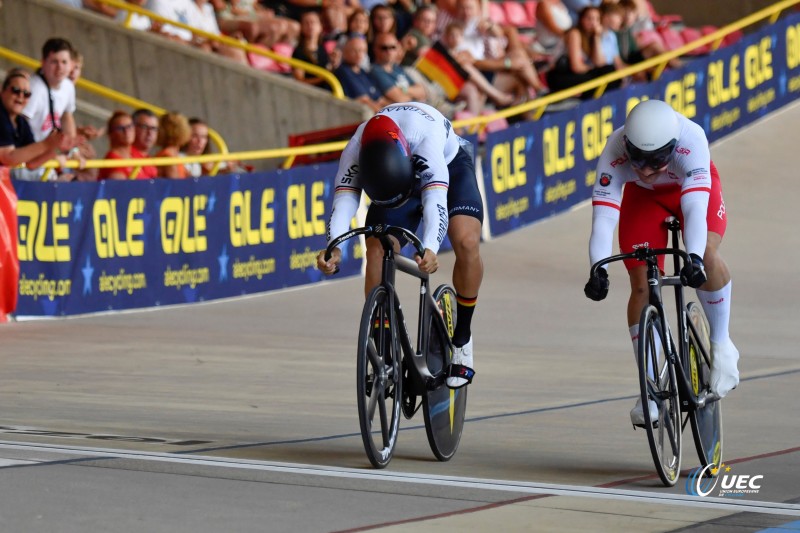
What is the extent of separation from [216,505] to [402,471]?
1.10 meters

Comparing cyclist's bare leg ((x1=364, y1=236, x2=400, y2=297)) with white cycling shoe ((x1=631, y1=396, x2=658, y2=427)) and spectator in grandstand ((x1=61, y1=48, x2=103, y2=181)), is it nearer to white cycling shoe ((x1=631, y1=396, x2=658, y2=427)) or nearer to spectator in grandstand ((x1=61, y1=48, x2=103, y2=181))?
white cycling shoe ((x1=631, y1=396, x2=658, y2=427))

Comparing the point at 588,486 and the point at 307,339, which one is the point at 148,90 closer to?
the point at 307,339

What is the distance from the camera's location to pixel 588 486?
19.2ft

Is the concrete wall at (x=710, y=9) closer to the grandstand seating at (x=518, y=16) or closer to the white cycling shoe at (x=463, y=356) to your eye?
the grandstand seating at (x=518, y=16)

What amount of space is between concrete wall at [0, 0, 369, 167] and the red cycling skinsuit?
9.16 meters

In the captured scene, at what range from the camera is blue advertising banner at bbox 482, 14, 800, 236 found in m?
15.9

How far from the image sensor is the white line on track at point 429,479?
551 centimetres

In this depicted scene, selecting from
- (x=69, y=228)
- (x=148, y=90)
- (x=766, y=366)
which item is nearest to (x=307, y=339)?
(x=69, y=228)

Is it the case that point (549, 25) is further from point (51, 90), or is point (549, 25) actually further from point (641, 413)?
point (641, 413)

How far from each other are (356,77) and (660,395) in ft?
32.8

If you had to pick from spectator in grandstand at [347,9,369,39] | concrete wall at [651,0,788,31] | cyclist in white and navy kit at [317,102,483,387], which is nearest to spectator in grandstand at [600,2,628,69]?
spectator in grandstand at [347,9,369,39]

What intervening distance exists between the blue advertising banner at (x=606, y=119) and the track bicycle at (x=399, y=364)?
882 cm

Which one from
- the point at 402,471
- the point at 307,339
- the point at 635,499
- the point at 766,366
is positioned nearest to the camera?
the point at 635,499

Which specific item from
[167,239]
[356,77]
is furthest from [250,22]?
[167,239]
